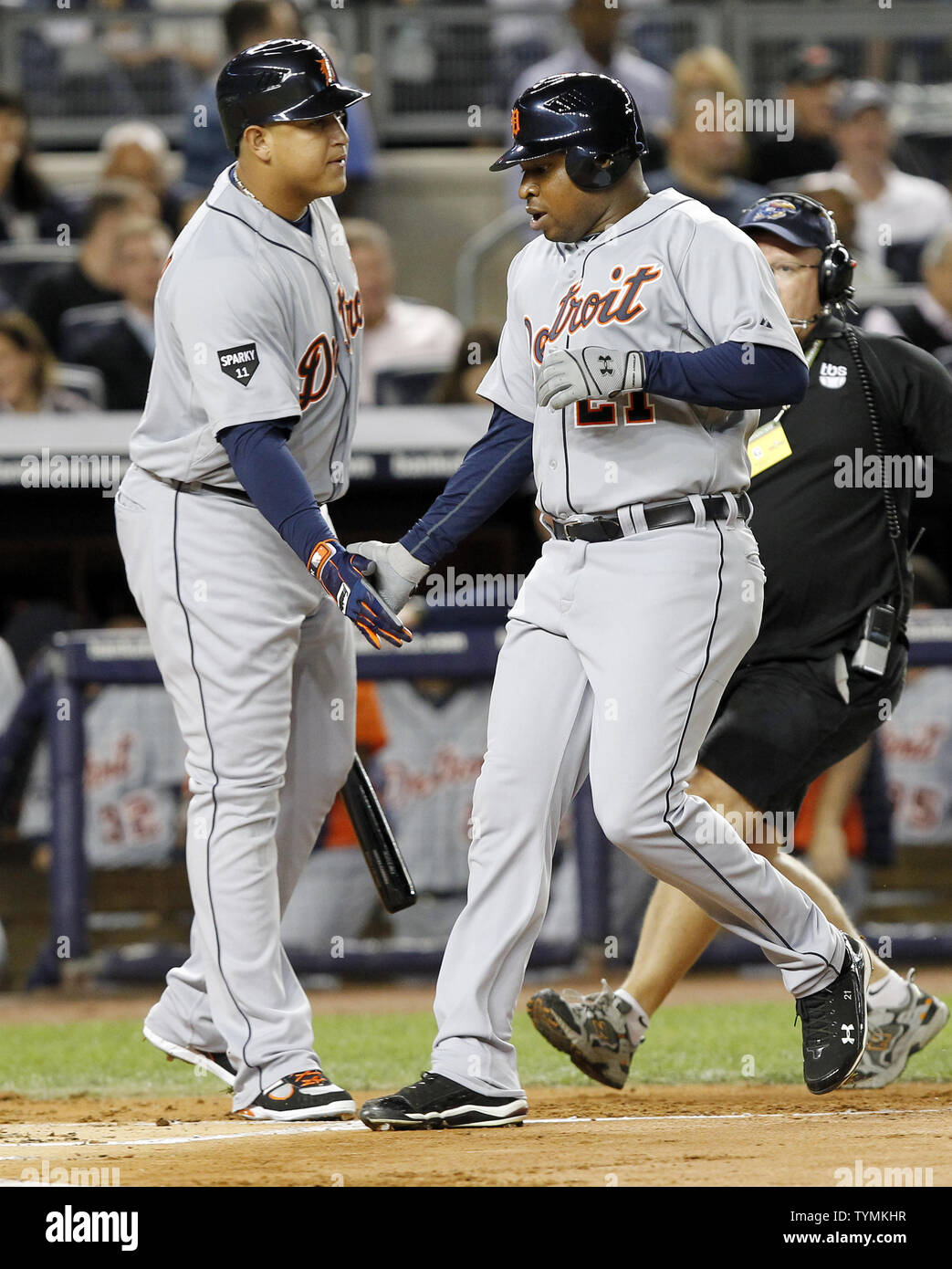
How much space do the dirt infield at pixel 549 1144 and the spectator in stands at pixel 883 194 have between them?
6.09 meters

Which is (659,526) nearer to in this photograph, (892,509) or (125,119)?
(892,509)

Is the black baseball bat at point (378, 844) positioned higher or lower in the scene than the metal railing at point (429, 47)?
lower

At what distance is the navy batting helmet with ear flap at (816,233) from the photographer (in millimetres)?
4211

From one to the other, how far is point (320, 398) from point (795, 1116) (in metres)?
1.78

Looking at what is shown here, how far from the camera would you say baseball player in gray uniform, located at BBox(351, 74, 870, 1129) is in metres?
3.45

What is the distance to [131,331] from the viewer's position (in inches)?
315

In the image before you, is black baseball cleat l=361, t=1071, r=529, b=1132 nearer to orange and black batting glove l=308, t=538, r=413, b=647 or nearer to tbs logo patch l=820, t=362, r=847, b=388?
orange and black batting glove l=308, t=538, r=413, b=647

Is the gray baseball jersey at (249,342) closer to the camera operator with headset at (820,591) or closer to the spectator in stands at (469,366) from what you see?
the camera operator with headset at (820,591)

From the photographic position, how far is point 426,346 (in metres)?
8.41

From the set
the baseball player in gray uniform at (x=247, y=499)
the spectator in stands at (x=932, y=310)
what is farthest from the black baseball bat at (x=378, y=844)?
the spectator in stands at (x=932, y=310)

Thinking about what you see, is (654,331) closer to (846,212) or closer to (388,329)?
(846,212)

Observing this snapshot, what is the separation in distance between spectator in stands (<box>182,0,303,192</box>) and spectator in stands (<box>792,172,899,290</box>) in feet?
9.25

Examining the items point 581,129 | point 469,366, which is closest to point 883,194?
point 469,366
